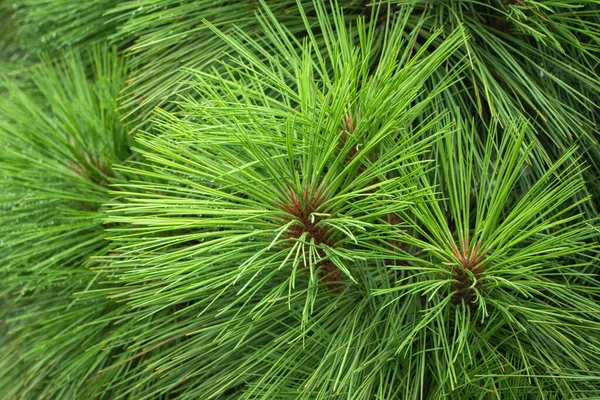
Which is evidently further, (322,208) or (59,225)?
(59,225)

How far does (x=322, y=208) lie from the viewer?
0.50m

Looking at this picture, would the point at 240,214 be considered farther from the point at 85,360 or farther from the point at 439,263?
the point at 85,360

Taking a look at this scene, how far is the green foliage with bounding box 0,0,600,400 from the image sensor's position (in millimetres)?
490

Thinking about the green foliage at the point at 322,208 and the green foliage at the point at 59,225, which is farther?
the green foliage at the point at 59,225

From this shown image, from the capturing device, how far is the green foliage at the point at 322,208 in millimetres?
490

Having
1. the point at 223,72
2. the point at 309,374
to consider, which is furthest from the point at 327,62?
the point at 309,374

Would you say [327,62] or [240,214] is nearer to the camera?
[240,214]

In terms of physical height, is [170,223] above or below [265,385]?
above

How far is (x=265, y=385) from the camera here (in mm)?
551

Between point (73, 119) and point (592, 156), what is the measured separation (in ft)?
1.79

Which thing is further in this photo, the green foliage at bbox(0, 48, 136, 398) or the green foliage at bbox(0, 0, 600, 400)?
the green foliage at bbox(0, 48, 136, 398)

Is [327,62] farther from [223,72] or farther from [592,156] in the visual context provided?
[592,156]

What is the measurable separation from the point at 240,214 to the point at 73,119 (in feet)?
1.08

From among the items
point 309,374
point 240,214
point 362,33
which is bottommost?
point 309,374
